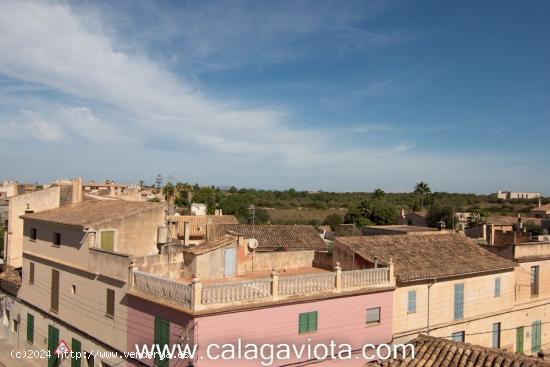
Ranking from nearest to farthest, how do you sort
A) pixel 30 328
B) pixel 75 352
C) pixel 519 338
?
pixel 75 352 < pixel 519 338 < pixel 30 328

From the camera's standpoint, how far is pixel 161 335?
15.2 m

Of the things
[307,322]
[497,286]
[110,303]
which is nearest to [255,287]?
[307,322]

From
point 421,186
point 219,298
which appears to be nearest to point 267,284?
point 219,298

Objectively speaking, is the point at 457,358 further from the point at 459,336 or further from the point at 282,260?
the point at 282,260

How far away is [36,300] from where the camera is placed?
2341 centimetres

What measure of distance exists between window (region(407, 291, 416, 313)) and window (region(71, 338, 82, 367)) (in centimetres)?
1395

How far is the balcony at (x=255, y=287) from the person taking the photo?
13.9m

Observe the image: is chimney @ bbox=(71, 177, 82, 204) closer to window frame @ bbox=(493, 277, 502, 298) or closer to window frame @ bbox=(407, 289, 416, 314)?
window frame @ bbox=(407, 289, 416, 314)

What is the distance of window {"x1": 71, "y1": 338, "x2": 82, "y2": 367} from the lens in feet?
65.3

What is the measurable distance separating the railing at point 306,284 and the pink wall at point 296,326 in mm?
453

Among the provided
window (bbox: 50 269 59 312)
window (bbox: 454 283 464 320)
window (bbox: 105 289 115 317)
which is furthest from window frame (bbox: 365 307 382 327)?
window (bbox: 50 269 59 312)

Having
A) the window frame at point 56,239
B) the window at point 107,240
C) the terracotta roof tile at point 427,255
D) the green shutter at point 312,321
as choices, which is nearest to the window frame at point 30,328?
the window frame at point 56,239

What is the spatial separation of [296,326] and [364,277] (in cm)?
366

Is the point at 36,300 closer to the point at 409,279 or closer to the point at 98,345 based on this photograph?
the point at 98,345
